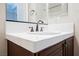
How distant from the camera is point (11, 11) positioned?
1.43 metres

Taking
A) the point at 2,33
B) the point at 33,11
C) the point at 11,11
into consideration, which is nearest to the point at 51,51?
the point at 2,33

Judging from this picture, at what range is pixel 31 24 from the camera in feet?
5.75

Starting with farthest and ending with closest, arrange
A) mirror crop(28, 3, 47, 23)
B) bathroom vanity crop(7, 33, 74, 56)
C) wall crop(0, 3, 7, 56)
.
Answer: mirror crop(28, 3, 47, 23) → wall crop(0, 3, 7, 56) → bathroom vanity crop(7, 33, 74, 56)

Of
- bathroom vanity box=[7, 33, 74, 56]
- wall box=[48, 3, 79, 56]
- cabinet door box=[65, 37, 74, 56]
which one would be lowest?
cabinet door box=[65, 37, 74, 56]

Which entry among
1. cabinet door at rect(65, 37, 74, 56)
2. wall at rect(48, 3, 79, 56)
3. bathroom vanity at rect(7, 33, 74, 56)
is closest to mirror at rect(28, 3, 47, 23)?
wall at rect(48, 3, 79, 56)

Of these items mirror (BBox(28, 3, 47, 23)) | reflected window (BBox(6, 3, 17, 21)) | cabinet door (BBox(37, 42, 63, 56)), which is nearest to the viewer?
cabinet door (BBox(37, 42, 63, 56))

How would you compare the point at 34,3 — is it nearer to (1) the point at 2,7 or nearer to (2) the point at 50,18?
(2) the point at 50,18

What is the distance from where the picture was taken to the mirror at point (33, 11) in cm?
145

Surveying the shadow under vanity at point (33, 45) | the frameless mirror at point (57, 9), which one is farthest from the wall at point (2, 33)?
the frameless mirror at point (57, 9)

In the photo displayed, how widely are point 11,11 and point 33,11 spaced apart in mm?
450

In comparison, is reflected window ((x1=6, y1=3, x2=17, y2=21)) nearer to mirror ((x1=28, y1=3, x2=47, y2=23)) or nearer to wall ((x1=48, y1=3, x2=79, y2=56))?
mirror ((x1=28, y1=3, x2=47, y2=23))

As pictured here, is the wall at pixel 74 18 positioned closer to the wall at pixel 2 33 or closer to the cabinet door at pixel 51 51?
the cabinet door at pixel 51 51

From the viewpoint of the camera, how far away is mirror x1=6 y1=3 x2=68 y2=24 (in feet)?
4.76

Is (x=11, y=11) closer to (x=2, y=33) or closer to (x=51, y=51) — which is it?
(x=2, y=33)
